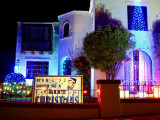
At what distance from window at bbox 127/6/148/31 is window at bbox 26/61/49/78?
830 centimetres

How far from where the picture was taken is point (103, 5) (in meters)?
12.6

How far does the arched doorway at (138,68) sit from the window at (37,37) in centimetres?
759

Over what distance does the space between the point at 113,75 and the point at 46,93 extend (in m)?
4.37

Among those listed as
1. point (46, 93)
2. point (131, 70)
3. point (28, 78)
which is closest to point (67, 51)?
point (28, 78)

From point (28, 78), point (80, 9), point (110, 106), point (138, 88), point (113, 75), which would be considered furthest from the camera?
point (28, 78)

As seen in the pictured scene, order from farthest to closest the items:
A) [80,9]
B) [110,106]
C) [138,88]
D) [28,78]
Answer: [28,78] → [80,9] → [138,88] → [110,106]

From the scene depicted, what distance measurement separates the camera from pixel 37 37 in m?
17.6

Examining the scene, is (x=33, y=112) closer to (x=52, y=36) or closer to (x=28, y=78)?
(x=28, y=78)

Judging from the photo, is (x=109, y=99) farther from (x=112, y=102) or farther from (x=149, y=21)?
(x=149, y=21)

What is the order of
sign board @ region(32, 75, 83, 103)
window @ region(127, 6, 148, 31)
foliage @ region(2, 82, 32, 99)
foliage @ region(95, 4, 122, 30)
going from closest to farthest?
1. sign board @ region(32, 75, 83, 103)
2. foliage @ region(2, 82, 32, 99)
3. foliage @ region(95, 4, 122, 30)
4. window @ region(127, 6, 148, 31)

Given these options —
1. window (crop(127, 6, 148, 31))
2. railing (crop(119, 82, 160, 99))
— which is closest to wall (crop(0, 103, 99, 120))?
railing (crop(119, 82, 160, 99))

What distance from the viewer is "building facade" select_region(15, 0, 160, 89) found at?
12.4m

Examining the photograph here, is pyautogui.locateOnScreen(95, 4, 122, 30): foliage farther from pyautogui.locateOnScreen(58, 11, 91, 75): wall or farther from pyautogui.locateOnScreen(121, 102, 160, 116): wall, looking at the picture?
pyautogui.locateOnScreen(121, 102, 160, 116): wall

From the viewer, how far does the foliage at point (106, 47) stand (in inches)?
413
